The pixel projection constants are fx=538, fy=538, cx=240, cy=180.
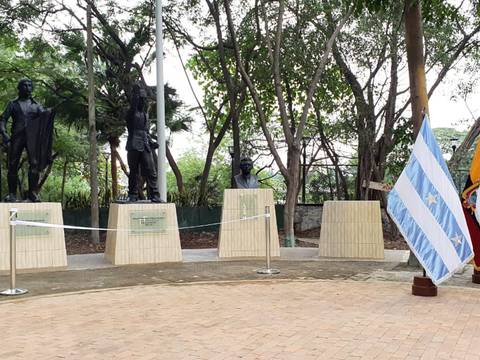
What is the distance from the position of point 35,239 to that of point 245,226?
4089mm

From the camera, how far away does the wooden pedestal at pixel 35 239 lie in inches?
372

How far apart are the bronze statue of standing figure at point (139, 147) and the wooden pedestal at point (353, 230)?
11.9ft

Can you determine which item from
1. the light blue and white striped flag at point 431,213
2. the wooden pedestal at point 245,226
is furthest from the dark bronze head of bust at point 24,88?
the light blue and white striped flag at point 431,213

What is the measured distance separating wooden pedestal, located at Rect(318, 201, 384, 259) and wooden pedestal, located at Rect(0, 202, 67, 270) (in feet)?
17.2

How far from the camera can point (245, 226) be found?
11203 millimetres

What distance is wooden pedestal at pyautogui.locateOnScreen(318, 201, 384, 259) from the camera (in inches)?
424

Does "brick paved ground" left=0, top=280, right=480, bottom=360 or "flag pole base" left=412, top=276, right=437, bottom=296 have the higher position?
"flag pole base" left=412, top=276, right=437, bottom=296

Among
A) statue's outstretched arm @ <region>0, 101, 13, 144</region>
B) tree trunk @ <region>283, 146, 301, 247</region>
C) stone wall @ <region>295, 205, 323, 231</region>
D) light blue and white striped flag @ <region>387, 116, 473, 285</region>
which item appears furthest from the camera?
stone wall @ <region>295, 205, 323, 231</region>

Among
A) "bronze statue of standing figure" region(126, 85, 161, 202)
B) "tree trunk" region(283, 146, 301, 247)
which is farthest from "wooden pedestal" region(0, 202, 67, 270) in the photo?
"tree trunk" region(283, 146, 301, 247)

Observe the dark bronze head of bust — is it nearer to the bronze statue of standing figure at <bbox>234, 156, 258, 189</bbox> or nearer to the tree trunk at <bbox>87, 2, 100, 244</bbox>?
the tree trunk at <bbox>87, 2, 100, 244</bbox>

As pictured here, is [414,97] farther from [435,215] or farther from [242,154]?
[242,154]

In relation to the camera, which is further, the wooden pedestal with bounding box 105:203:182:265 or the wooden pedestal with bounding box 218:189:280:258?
the wooden pedestal with bounding box 218:189:280:258

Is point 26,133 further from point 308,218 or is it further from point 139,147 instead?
point 308,218

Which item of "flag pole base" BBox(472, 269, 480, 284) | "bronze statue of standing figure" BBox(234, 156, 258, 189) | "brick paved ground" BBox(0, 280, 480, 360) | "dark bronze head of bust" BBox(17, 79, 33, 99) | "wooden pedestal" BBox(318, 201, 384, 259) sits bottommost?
"brick paved ground" BBox(0, 280, 480, 360)
